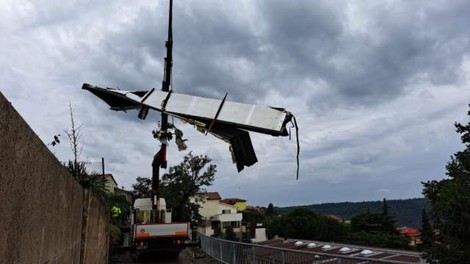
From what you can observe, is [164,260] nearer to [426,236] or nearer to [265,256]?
[265,256]

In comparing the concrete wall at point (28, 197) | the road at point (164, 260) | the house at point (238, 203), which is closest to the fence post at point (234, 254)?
the road at point (164, 260)

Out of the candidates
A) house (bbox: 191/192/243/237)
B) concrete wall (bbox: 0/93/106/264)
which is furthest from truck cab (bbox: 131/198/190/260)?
house (bbox: 191/192/243/237)

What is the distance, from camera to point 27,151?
2.90 m

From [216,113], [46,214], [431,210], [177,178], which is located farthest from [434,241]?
[177,178]

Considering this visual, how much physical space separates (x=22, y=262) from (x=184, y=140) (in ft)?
30.8

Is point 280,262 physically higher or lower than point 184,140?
lower

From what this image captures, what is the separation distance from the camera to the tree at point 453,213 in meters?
5.36

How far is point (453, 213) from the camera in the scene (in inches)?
215

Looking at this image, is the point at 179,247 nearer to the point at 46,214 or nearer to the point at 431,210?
the point at 431,210

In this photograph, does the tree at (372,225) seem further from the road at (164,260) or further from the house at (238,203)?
the road at (164,260)

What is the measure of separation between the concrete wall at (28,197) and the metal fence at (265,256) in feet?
15.4

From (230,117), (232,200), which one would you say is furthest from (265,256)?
(232,200)

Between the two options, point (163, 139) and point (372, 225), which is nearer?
point (163, 139)

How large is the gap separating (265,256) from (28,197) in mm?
9154
